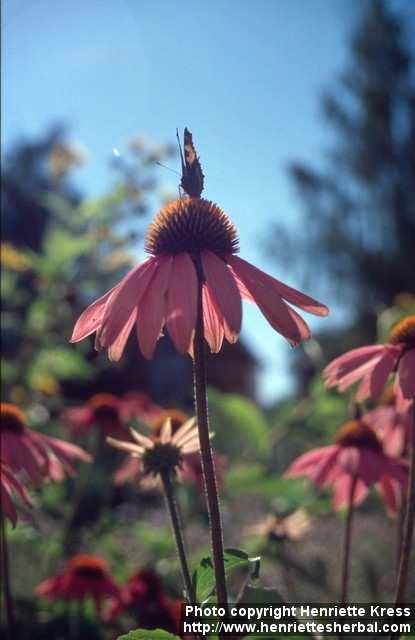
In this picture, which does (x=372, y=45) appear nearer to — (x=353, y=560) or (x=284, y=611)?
(x=353, y=560)

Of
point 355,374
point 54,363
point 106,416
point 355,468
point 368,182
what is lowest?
point 355,468

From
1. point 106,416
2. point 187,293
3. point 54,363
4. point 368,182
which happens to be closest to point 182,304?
point 187,293

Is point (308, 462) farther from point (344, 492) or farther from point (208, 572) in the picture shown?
point (208, 572)

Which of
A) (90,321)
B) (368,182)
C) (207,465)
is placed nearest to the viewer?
(207,465)

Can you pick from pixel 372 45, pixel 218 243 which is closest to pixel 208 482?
pixel 218 243

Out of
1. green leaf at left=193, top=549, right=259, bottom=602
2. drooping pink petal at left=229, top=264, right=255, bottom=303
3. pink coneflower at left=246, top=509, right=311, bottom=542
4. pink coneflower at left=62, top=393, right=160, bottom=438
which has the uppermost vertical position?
pink coneflower at left=62, top=393, right=160, bottom=438

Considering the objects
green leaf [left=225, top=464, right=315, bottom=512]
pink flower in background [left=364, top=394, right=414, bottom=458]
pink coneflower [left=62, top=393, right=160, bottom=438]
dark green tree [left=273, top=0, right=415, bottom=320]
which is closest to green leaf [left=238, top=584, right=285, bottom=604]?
pink flower in background [left=364, top=394, right=414, bottom=458]

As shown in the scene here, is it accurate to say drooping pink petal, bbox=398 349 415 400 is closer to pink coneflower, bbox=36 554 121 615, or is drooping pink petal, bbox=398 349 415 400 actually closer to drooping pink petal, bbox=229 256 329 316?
drooping pink petal, bbox=229 256 329 316
